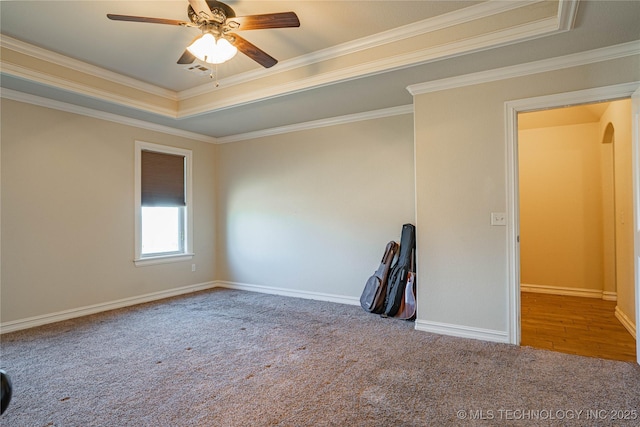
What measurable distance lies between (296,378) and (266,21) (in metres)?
2.44

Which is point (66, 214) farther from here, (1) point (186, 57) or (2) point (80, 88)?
(1) point (186, 57)

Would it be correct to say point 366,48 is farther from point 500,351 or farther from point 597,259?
point 597,259

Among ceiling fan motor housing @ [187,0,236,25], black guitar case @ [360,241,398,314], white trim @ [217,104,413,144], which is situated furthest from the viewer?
white trim @ [217,104,413,144]

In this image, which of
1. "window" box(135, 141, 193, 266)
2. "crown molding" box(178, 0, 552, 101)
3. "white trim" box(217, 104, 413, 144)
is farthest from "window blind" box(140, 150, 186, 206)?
"crown molding" box(178, 0, 552, 101)

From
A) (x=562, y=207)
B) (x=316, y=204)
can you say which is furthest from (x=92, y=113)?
(x=562, y=207)

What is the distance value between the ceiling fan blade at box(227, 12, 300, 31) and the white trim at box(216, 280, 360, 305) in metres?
3.26

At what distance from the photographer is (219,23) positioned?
243 centimetres

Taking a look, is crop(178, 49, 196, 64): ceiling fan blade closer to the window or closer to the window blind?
the window

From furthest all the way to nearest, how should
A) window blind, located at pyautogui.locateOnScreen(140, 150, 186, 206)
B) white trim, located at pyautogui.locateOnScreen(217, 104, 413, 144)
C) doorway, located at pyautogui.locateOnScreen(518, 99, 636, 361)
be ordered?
1. window blind, located at pyautogui.locateOnScreen(140, 150, 186, 206)
2. doorway, located at pyautogui.locateOnScreen(518, 99, 636, 361)
3. white trim, located at pyautogui.locateOnScreen(217, 104, 413, 144)

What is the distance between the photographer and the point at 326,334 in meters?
3.40

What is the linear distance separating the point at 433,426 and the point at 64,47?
424cm

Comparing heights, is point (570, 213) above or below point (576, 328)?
above

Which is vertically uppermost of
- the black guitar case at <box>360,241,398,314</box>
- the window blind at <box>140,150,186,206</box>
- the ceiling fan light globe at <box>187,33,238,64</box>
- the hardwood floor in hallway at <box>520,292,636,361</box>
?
the ceiling fan light globe at <box>187,33,238,64</box>

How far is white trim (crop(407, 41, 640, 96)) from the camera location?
2742 millimetres
